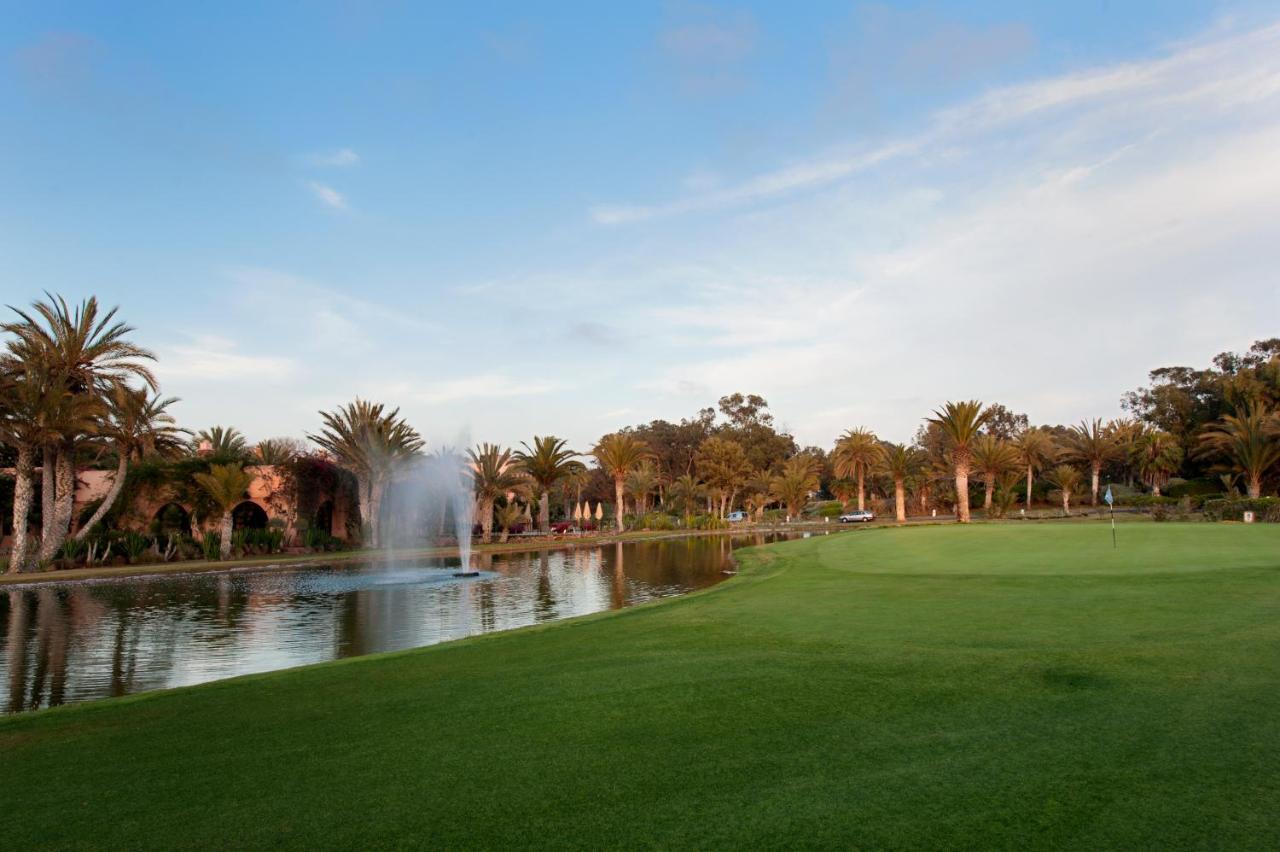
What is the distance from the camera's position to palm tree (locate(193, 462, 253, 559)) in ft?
114

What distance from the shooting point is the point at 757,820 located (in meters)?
4.09

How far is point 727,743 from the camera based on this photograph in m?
5.39

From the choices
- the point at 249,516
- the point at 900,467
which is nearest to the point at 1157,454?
the point at 900,467

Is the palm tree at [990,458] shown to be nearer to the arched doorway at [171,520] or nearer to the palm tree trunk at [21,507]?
the arched doorway at [171,520]

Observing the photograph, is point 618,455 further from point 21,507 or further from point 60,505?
point 21,507

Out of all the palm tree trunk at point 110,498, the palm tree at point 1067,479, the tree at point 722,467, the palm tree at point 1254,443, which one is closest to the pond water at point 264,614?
the palm tree trunk at point 110,498

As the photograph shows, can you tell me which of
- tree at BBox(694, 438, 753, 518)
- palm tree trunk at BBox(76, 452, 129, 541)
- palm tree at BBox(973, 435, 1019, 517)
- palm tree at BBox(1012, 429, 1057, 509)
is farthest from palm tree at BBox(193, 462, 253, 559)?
palm tree at BBox(1012, 429, 1057, 509)

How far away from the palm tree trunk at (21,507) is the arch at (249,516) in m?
13.5

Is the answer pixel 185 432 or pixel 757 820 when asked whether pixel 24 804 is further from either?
pixel 185 432

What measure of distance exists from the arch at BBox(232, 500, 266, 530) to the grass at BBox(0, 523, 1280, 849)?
3898 cm

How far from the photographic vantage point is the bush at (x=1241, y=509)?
33156 millimetres

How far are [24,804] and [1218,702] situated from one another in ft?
28.2

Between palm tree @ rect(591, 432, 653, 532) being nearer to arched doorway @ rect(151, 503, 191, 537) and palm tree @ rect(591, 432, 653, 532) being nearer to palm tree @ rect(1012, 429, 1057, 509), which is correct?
arched doorway @ rect(151, 503, 191, 537)

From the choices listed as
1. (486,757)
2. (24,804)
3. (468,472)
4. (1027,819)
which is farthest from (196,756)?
(468,472)
